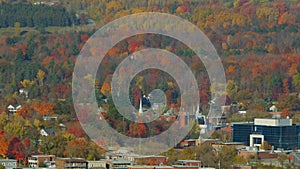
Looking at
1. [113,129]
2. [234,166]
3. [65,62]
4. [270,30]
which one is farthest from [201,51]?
[234,166]

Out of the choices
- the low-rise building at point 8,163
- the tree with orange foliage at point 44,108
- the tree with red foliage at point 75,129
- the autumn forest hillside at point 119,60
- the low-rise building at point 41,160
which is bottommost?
the low-rise building at point 8,163

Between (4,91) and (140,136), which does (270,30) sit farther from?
(140,136)

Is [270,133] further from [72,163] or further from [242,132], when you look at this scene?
[72,163]

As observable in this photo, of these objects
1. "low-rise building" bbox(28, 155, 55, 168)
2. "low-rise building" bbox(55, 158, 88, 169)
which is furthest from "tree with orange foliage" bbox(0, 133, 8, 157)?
"low-rise building" bbox(55, 158, 88, 169)

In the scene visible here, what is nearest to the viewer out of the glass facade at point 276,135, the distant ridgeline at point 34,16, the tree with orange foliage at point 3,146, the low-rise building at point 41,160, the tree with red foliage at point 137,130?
the low-rise building at point 41,160

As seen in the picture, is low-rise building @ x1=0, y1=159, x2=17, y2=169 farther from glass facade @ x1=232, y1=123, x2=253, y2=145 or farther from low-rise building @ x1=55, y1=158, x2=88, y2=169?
glass facade @ x1=232, y1=123, x2=253, y2=145

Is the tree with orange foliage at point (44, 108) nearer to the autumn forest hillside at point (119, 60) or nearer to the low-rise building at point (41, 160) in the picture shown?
the autumn forest hillside at point (119, 60)

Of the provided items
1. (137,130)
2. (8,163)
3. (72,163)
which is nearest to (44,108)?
(137,130)

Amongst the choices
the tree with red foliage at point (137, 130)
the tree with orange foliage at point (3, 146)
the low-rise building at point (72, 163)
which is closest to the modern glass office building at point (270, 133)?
the tree with red foliage at point (137, 130)
